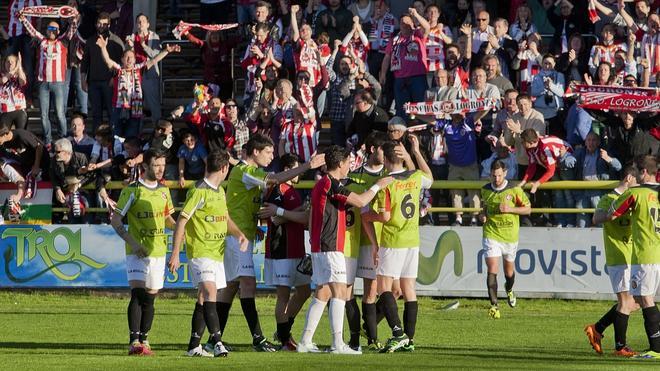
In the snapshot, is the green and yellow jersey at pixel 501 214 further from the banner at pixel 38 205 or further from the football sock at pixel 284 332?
the banner at pixel 38 205

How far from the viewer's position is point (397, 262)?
14617mm

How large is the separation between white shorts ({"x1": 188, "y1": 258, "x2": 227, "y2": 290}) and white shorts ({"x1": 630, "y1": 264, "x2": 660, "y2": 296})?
4.38 m

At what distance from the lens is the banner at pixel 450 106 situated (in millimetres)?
21278

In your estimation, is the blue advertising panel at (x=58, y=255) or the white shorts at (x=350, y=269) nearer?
the white shorts at (x=350, y=269)

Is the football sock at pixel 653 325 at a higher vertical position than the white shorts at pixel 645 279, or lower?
lower

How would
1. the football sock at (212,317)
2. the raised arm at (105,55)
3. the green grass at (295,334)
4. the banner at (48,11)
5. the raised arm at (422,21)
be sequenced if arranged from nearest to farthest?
1. the green grass at (295,334)
2. the football sock at (212,317)
3. the raised arm at (422,21)
4. the raised arm at (105,55)
5. the banner at (48,11)

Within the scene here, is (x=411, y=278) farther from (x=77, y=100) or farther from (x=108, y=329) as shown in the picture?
(x=77, y=100)

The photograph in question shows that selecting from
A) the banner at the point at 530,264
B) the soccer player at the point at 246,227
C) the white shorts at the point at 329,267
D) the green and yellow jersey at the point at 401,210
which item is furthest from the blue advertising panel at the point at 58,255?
the white shorts at the point at 329,267

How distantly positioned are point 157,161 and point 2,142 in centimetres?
906

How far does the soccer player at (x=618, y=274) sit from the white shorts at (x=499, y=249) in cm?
464

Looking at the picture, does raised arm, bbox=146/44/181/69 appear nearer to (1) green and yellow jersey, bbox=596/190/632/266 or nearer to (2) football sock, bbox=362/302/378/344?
(2) football sock, bbox=362/302/378/344

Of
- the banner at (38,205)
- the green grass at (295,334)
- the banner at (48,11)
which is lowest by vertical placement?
the green grass at (295,334)

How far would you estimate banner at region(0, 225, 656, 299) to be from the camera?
2120 cm

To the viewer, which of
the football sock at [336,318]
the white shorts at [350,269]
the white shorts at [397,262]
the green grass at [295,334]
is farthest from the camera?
the white shorts at [397,262]
